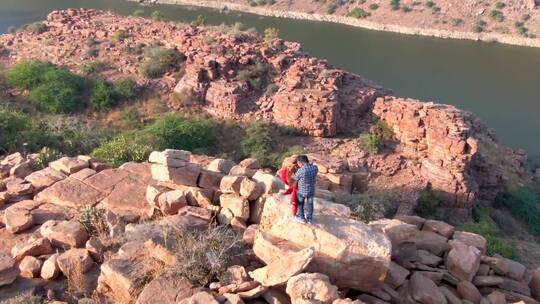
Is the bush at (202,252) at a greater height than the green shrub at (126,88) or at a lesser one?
greater

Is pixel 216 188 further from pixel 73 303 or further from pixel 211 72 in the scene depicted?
pixel 211 72

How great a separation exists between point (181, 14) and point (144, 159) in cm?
3368

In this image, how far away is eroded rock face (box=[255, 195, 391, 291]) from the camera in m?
5.25

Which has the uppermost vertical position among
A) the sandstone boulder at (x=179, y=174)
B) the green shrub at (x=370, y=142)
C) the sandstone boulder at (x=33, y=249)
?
the sandstone boulder at (x=179, y=174)

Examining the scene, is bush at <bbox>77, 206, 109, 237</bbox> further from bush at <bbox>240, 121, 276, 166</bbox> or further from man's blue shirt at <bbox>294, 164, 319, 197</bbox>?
bush at <bbox>240, 121, 276, 166</bbox>

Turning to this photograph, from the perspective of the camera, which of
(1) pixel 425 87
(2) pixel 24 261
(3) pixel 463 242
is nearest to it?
(2) pixel 24 261

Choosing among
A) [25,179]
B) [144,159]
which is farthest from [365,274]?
[144,159]

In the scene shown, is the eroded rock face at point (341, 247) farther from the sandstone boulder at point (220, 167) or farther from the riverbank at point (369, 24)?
the riverbank at point (369, 24)

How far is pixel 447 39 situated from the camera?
126 ft

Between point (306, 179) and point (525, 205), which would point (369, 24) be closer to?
point (525, 205)

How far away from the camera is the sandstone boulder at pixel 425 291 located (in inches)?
221

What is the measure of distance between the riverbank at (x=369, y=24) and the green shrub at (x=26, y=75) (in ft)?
91.7

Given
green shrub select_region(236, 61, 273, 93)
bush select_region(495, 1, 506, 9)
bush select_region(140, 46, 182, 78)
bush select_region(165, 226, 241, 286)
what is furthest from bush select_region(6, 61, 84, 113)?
bush select_region(495, 1, 506, 9)

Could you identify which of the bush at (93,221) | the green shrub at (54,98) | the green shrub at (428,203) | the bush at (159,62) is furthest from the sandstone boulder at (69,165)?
the bush at (159,62)
